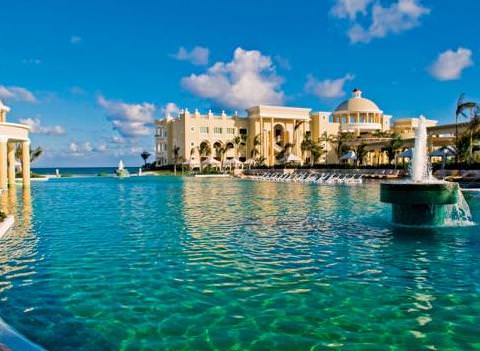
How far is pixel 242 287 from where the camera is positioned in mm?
7613

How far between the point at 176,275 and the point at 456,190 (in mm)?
9628

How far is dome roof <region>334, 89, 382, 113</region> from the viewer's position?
88062 mm

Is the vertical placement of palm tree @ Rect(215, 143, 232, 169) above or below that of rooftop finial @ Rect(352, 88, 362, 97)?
below

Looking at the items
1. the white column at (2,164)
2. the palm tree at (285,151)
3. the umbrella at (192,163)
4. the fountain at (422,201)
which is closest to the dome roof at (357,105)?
the palm tree at (285,151)

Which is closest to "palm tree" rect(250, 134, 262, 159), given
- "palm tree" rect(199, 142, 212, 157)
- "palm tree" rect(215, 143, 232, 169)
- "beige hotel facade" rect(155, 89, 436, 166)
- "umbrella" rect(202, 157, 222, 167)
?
"beige hotel facade" rect(155, 89, 436, 166)

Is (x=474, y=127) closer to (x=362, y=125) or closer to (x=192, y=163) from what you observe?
(x=362, y=125)

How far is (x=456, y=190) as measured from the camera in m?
13.8

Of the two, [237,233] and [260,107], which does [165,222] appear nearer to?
[237,233]

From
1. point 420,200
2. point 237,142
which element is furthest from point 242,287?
point 237,142

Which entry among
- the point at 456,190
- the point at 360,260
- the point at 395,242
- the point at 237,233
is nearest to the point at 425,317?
the point at 360,260

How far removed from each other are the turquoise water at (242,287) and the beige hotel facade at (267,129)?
70.9 m

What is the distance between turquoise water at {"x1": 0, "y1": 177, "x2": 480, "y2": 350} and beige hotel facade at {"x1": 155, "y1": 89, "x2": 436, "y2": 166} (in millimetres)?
70937

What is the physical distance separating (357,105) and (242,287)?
8570 cm

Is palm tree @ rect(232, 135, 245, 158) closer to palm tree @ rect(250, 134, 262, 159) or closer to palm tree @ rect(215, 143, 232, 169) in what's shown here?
palm tree @ rect(215, 143, 232, 169)
